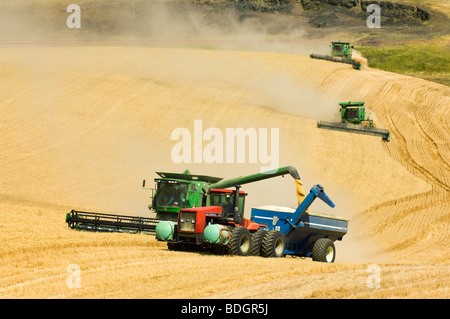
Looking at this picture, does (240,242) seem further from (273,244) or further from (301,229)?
(301,229)

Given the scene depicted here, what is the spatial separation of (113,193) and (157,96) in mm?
13495

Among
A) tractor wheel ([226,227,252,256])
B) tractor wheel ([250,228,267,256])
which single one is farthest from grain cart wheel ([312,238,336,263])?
A: tractor wheel ([226,227,252,256])

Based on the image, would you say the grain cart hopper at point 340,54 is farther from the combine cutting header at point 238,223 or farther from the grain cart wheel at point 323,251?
the grain cart wheel at point 323,251

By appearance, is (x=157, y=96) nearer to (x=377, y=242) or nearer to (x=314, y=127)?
(x=314, y=127)

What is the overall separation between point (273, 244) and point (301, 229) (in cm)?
165

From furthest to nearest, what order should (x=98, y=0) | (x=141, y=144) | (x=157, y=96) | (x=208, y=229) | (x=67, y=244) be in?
(x=98, y=0) → (x=157, y=96) → (x=141, y=144) → (x=67, y=244) → (x=208, y=229)

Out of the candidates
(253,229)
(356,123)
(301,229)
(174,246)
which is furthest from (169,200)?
(356,123)

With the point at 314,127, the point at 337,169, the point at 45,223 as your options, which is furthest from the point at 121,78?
the point at 45,223

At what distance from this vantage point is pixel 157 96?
132 feet

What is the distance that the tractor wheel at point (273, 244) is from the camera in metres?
15.9

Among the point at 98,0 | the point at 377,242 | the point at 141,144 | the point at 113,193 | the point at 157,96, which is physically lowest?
the point at 377,242

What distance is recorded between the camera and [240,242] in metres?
15.6

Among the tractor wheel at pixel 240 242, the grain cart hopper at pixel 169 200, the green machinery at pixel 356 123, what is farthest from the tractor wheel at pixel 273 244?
the green machinery at pixel 356 123
